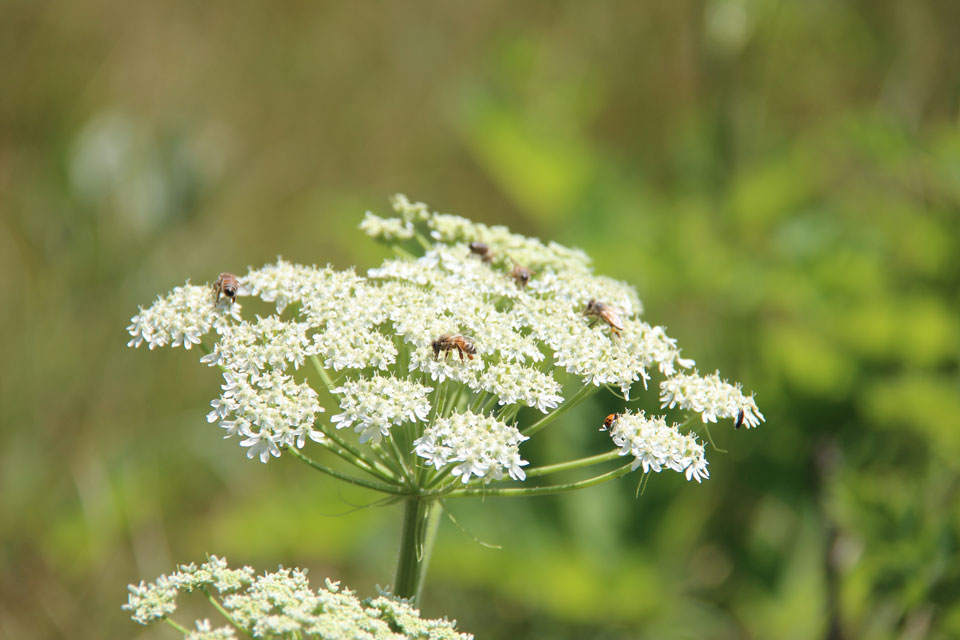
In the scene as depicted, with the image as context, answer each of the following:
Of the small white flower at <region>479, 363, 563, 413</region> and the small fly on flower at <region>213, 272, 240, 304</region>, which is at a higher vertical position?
the small fly on flower at <region>213, 272, 240, 304</region>

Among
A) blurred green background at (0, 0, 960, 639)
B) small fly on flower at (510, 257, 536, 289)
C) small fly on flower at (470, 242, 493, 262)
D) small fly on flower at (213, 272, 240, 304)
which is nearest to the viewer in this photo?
small fly on flower at (213, 272, 240, 304)

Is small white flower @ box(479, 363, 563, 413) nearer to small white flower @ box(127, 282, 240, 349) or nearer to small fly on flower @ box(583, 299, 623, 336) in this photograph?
small fly on flower @ box(583, 299, 623, 336)

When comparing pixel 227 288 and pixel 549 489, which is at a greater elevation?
pixel 227 288

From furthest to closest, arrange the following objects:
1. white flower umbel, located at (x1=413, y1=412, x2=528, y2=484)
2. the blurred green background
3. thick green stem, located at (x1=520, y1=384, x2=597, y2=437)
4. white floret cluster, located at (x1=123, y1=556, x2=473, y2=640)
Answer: the blurred green background, thick green stem, located at (x1=520, y1=384, x2=597, y2=437), white flower umbel, located at (x1=413, y1=412, x2=528, y2=484), white floret cluster, located at (x1=123, y1=556, x2=473, y2=640)

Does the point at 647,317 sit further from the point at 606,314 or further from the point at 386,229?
the point at 606,314

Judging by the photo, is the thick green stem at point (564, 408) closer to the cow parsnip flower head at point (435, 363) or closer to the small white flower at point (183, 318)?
the cow parsnip flower head at point (435, 363)

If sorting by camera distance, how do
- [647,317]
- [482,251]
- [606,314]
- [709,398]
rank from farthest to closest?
[647,317] → [482,251] → [606,314] → [709,398]

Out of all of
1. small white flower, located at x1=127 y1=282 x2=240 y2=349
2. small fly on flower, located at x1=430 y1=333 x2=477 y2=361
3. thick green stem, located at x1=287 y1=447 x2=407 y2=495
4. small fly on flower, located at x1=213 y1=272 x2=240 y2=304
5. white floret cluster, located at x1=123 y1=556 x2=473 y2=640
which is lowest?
white floret cluster, located at x1=123 y1=556 x2=473 y2=640

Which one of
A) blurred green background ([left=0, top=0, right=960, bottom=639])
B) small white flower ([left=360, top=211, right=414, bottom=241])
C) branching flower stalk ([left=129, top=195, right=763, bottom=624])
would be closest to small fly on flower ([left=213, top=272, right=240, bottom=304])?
branching flower stalk ([left=129, top=195, right=763, bottom=624])

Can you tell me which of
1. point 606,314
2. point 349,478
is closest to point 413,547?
point 349,478
